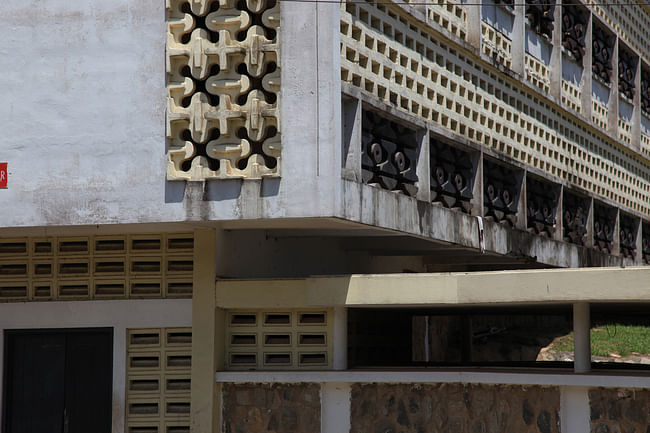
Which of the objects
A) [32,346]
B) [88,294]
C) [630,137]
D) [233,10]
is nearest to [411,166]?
[233,10]

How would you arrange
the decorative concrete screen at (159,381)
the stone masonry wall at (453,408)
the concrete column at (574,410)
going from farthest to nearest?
the decorative concrete screen at (159,381), the stone masonry wall at (453,408), the concrete column at (574,410)

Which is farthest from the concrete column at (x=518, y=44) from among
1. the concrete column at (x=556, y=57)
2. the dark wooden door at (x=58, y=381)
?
the dark wooden door at (x=58, y=381)

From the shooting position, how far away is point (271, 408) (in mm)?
12945

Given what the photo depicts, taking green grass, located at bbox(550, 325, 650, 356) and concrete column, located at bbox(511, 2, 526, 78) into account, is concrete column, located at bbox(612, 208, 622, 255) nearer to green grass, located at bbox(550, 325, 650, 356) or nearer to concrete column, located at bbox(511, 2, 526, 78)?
green grass, located at bbox(550, 325, 650, 356)

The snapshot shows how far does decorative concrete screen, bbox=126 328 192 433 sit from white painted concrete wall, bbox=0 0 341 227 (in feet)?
6.20

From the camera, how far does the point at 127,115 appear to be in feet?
40.9

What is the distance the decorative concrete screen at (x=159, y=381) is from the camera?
44.2ft

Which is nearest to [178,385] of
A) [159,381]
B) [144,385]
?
[159,381]

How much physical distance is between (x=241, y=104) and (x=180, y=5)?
132 cm

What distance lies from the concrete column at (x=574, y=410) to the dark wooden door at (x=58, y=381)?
546 centimetres

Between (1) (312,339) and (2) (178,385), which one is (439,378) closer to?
(1) (312,339)

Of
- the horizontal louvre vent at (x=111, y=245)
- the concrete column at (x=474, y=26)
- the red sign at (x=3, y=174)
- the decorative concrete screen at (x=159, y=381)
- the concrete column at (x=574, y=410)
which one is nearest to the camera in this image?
the concrete column at (x=574, y=410)

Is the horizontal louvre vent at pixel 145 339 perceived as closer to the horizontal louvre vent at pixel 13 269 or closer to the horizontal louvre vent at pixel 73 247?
the horizontal louvre vent at pixel 73 247

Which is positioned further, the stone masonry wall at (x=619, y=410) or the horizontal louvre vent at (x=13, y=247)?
the horizontal louvre vent at (x=13, y=247)
